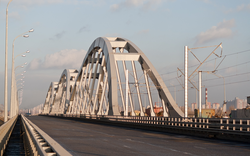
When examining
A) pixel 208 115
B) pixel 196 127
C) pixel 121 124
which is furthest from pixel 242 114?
pixel 196 127

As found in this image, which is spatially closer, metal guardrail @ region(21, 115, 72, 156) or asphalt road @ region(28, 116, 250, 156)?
metal guardrail @ region(21, 115, 72, 156)

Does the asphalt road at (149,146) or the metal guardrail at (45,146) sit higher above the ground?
the metal guardrail at (45,146)

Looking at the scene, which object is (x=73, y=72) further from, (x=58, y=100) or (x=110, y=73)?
(x=110, y=73)

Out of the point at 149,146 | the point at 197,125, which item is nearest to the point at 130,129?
the point at 197,125

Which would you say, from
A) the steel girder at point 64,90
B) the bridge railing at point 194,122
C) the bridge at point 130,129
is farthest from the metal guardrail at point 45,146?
the steel girder at point 64,90

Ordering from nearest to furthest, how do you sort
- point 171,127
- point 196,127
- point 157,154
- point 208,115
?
point 157,154 < point 196,127 < point 171,127 < point 208,115

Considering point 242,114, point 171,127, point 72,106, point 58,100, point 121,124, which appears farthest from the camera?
point 58,100

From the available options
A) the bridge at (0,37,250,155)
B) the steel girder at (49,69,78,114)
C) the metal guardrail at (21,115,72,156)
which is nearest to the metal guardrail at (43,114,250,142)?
the bridge at (0,37,250,155)

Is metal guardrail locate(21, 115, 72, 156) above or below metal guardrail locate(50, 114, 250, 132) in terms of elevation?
above

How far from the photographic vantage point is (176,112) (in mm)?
36875

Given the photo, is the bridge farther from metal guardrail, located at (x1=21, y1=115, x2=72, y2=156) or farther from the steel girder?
the steel girder

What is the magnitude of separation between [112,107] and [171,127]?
50.1ft

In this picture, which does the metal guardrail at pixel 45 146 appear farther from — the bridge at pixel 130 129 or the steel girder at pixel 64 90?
the steel girder at pixel 64 90

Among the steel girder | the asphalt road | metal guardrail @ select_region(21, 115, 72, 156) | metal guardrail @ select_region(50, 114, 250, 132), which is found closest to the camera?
metal guardrail @ select_region(21, 115, 72, 156)
